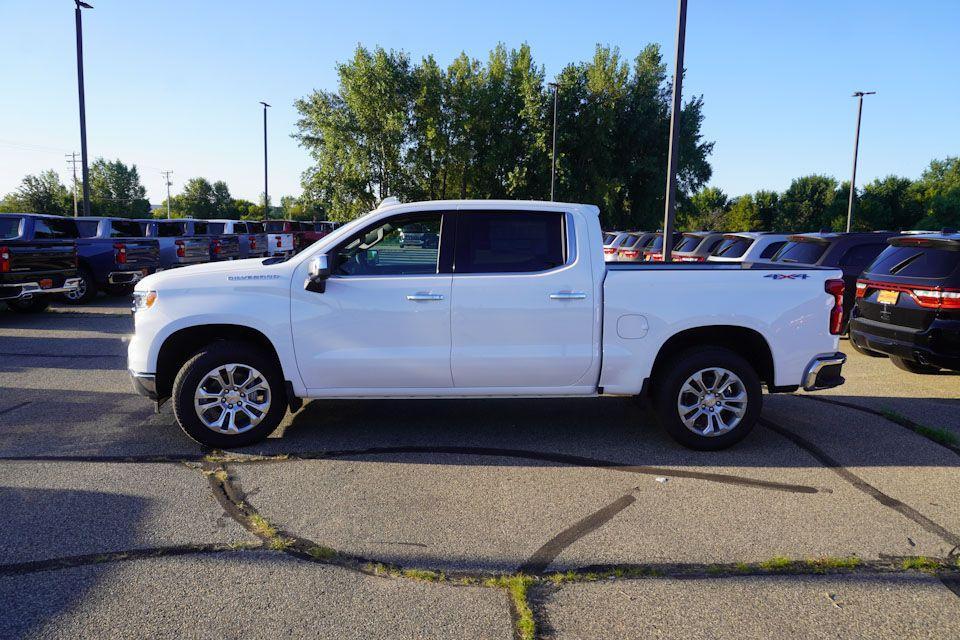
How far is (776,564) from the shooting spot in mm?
3506

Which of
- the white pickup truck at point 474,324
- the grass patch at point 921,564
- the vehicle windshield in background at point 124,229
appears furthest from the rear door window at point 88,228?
the grass patch at point 921,564

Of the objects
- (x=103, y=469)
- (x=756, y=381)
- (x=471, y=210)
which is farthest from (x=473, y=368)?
(x=103, y=469)

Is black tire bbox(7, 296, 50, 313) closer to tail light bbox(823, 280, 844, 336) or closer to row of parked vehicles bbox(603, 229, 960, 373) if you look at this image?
row of parked vehicles bbox(603, 229, 960, 373)

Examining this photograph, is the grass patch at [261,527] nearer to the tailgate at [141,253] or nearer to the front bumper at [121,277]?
the front bumper at [121,277]

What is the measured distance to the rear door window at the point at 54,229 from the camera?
1230 centimetres

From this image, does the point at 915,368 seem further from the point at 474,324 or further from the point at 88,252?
the point at 88,252

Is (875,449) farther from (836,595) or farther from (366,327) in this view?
(366,327)

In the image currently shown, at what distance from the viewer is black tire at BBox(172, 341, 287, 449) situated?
5.22 metres

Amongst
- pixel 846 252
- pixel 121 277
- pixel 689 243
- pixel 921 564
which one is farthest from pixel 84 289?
pixel 921 564

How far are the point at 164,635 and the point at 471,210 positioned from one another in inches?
143

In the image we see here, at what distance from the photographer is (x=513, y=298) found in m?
5.20

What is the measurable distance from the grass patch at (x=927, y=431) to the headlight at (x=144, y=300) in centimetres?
652

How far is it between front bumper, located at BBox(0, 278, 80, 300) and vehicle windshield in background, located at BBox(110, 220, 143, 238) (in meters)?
3.02

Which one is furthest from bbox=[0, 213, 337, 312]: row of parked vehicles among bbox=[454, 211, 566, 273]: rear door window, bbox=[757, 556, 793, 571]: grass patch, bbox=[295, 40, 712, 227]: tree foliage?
bbox=[295, 40, 712, 227]: tree foliage
